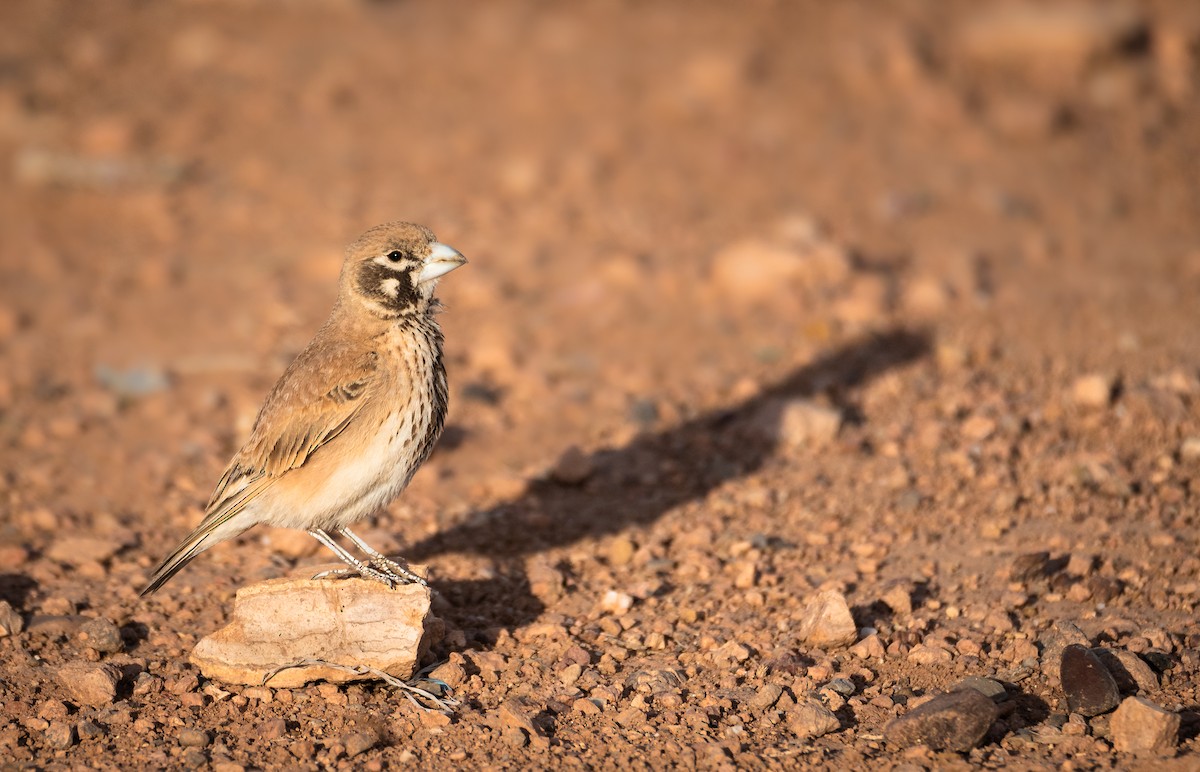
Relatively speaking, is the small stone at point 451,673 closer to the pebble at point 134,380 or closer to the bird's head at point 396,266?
the bird's head at point 396,266

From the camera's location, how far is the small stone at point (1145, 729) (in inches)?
185

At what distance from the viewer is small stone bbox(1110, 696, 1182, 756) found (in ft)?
15.5

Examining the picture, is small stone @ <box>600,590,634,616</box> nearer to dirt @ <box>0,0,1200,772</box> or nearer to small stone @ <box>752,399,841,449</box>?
dirt @ <box>0,0,1200,772</box>

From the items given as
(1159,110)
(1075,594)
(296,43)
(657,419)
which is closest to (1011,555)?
(1075,594)

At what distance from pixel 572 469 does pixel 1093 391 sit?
10.8 ft

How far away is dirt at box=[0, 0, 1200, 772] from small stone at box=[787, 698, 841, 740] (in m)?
0.01

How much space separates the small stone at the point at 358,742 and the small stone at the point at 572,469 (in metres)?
2.74

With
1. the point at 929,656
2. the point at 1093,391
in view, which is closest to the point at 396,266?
the point at 929,656

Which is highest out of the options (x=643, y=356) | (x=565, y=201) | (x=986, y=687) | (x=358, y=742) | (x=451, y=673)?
(x=565, y=201)

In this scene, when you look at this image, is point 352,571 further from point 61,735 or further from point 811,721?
point 811,721

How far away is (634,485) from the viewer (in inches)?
297

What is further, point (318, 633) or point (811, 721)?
point (318, 633)

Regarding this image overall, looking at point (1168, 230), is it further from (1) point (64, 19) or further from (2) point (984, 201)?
(1) point (64, 19)

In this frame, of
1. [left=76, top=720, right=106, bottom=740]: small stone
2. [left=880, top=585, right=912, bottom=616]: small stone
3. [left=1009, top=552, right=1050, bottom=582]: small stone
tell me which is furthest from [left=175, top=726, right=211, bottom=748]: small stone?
[left=1009, top=552, right=1050, bottom=582]: small stone
